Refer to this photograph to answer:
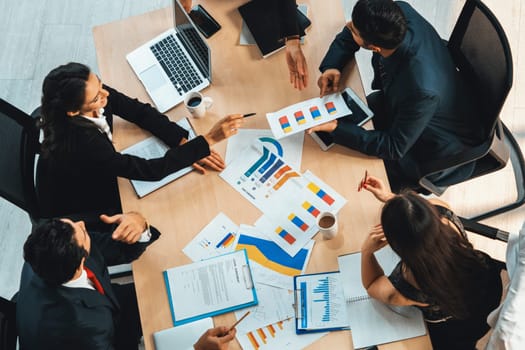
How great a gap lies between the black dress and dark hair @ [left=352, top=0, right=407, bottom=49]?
61cm

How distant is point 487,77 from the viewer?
6.71ft

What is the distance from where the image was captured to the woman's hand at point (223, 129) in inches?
83.4

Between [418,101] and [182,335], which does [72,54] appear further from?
[418,101]

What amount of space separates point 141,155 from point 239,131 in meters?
0.40

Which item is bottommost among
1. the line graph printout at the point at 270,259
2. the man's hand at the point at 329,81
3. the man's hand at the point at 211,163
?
the line graph printout at the point at 270,259

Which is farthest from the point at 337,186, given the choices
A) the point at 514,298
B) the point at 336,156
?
the point at 514,298

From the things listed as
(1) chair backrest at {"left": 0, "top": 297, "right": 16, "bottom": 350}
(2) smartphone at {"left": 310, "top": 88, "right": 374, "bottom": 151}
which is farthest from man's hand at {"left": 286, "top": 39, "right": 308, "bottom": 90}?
(1) chair backrest at {"left": 0, "top": 297, "right": 16, "bottom": 350}

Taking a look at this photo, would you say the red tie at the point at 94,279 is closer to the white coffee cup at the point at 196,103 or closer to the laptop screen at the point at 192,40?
the white coffee cup at the point at 196,103

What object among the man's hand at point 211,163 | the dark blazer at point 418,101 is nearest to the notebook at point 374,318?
the dark blazer at point 418,101

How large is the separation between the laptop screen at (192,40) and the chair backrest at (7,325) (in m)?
1.14

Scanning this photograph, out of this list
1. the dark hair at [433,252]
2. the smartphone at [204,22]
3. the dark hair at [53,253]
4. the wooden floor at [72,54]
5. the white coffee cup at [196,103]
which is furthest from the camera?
the wooden floor at [72,54]

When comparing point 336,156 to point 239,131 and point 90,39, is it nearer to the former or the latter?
point 239,131

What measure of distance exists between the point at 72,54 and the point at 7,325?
195cm

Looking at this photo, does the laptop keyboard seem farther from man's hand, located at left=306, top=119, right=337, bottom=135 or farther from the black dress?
the black dress
